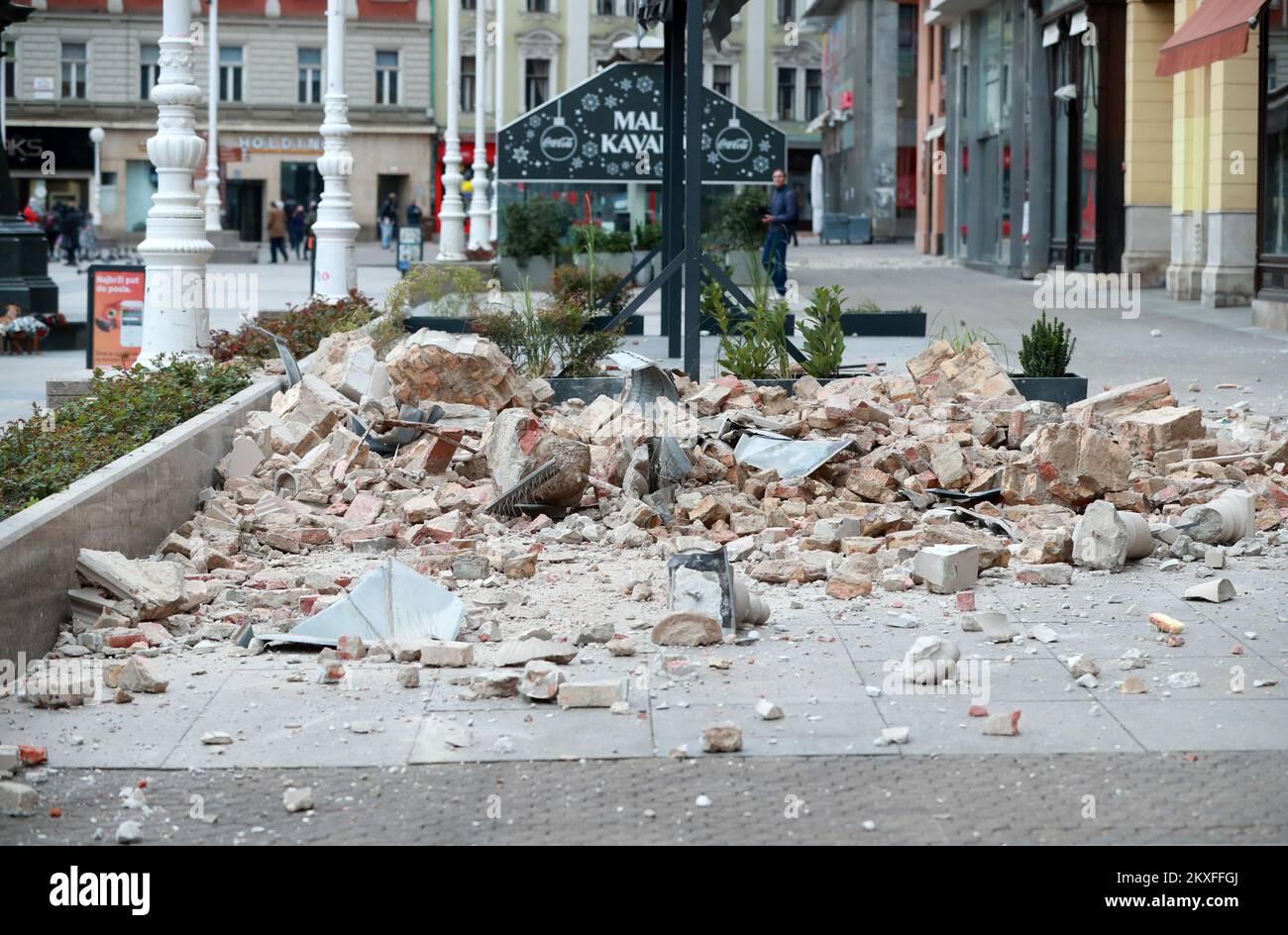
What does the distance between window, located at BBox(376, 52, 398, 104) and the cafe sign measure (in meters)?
46.6

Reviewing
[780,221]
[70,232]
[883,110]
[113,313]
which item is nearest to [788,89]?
[883,110]

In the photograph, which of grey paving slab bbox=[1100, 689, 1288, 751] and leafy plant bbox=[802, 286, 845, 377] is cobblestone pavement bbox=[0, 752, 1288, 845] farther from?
leafy plant bbox=[802, 286, 845, 377]

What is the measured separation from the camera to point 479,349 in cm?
1066

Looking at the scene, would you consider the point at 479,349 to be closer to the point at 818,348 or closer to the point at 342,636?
the point at 818,348

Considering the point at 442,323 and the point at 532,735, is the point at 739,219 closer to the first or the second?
the point at 442,323

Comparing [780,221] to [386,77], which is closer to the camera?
[780,221]

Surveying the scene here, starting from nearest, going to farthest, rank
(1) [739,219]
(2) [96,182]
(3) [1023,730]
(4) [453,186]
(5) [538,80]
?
1. (3) [1023,730]
2. (1) [739,219]
3. (4) [453,186]
4. (2) [96,182]
5. (5) [538,80]

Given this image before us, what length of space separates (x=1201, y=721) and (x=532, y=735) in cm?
194

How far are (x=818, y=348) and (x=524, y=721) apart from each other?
22.8ft

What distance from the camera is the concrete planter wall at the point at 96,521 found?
5.70 m

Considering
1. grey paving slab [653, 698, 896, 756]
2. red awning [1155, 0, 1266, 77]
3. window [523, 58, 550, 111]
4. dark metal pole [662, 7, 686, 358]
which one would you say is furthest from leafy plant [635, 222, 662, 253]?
window [523, 58, 550, 111]

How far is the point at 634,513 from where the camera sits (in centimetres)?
799

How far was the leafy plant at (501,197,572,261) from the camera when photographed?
27672 millimetres

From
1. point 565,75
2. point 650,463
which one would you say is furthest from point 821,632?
point 565,75
